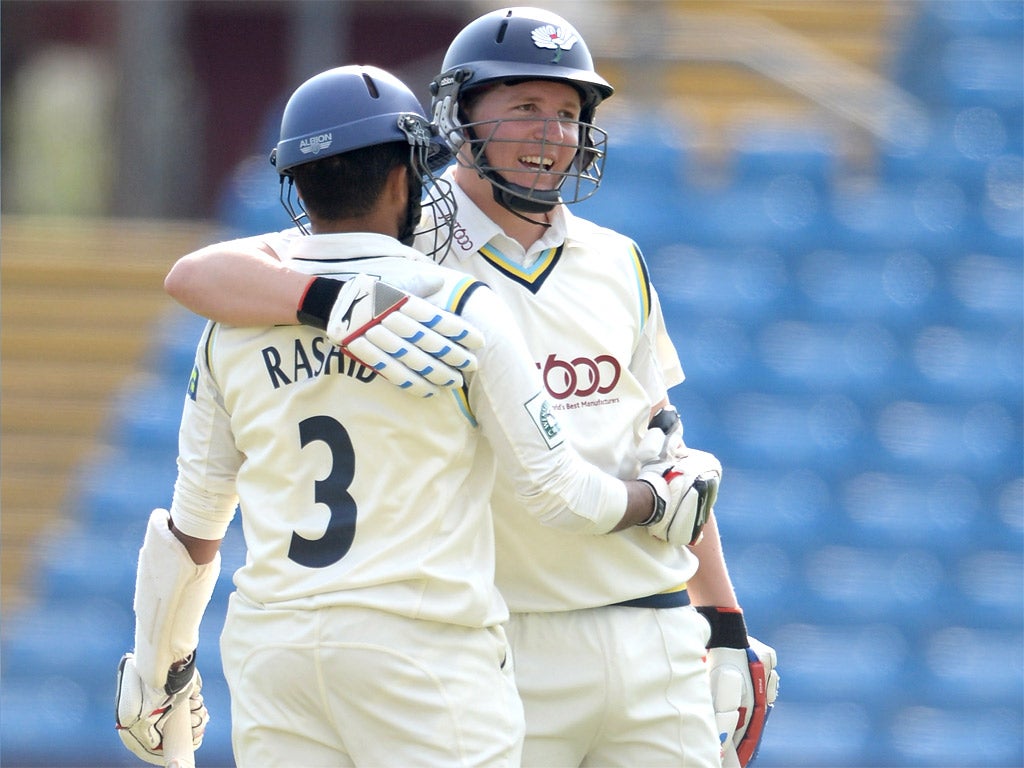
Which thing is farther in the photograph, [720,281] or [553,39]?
[720,281]

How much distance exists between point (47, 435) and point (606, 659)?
531 cm

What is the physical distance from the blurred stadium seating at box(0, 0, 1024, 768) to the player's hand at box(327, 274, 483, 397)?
407 cm

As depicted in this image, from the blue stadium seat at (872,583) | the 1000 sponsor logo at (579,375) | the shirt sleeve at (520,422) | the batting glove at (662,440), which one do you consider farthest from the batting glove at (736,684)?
the blue stadium seat at (872,583)

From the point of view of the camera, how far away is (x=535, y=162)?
2.56 meters

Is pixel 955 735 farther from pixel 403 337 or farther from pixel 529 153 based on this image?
pixel 403 337

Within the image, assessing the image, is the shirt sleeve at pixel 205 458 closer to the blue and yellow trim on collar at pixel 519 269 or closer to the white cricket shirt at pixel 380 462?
the white cricket shirt at pixel 380 462

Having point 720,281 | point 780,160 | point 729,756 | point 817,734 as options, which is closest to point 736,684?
point 729,756

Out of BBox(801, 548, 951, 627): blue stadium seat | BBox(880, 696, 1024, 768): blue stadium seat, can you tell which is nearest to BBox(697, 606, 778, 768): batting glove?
BBox(880, 696, 1024, 768): blue stadium seat

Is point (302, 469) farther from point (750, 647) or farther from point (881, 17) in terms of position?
point (881, 17)

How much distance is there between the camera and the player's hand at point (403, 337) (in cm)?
207

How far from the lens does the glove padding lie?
2.72 metres

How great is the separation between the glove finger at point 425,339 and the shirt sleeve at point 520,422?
60 millimetres

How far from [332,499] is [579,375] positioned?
1.86 feet

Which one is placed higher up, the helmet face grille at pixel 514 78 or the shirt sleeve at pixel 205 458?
the helmet face grille at pixel 514 78
